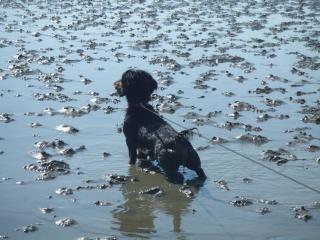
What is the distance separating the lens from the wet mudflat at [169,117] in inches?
260

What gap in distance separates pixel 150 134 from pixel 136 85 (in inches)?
35.2

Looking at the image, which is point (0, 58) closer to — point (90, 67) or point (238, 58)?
point (90, 67)

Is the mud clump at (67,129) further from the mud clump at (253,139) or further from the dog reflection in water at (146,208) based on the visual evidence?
the mud clump at (253,139)

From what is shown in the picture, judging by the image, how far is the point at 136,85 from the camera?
858 centimetres

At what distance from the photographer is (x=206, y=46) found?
16.3 meters

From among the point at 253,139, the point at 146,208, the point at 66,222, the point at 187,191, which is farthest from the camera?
the point at 253,139

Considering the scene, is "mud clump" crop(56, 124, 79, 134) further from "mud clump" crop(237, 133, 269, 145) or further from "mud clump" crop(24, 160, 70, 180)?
"mud clump" crop(237, 133, 269, 145)

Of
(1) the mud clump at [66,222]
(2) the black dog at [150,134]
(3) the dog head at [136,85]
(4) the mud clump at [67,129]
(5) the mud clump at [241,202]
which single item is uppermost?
(3) the dog head at [136,85]

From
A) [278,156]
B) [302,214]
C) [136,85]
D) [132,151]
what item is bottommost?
[302,214]

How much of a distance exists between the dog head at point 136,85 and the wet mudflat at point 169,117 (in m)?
0.97

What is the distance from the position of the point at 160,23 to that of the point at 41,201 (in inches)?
565

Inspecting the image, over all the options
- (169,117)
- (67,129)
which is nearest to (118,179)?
(67,129)

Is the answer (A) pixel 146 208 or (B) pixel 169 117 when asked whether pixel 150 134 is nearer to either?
(A) pixel 146 208

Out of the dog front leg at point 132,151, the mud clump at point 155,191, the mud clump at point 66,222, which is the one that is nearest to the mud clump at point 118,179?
the mud clump at point 155,191
